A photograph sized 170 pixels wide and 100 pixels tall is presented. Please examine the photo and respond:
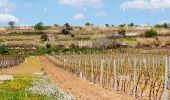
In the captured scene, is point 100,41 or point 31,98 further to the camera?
point 100,41

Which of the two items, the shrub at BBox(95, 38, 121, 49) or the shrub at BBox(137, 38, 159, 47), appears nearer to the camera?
the shrub at BBox(95, 38, 121, 49)

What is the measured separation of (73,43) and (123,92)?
110m

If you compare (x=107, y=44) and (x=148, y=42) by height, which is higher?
(x=107, y=44)

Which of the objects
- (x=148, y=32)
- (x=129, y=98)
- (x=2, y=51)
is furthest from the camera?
(x=148, y=32)

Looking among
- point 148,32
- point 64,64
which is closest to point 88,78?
point 64,64

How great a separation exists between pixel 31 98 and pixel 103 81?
15.7 metres

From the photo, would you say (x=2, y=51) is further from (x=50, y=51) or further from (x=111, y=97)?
(x=111, y=97)

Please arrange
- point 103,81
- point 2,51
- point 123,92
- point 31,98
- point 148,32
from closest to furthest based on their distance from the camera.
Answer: point 31,98
point 123,92
point 103,81
point 2,51
point 148,32

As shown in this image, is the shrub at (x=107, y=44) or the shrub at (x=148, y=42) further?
the shrub at (x=148, y=42)

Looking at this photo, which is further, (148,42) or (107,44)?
(148,42)

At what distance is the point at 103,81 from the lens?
1670 inches

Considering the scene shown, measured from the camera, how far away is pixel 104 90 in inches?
1368

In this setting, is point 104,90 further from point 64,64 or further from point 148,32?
point 148,32

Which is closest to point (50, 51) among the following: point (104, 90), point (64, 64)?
point (64, 64)
